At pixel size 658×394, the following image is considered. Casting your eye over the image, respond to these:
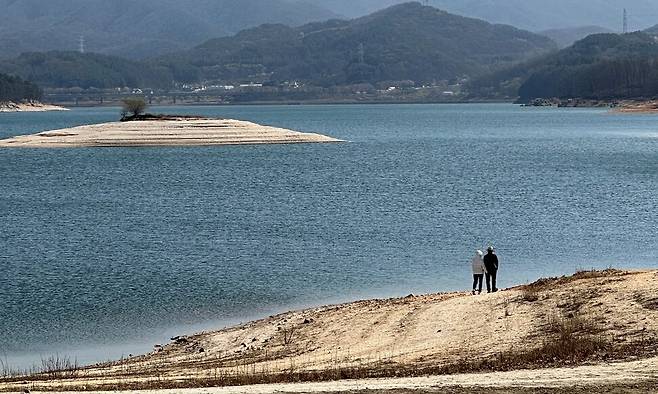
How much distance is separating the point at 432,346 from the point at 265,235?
25283 mm

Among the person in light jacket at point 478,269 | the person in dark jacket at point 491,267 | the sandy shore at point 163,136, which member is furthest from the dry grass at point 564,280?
the sandy shore at point 163,136

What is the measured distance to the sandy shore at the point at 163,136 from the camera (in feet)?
415

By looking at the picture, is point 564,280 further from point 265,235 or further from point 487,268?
point 265,235

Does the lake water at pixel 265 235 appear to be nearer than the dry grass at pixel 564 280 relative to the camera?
No

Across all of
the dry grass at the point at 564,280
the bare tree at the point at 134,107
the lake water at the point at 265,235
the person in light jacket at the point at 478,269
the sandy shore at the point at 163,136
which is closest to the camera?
the dry grass at the point at 564,280

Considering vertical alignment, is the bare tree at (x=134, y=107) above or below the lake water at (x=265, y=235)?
above

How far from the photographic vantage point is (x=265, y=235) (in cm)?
4728

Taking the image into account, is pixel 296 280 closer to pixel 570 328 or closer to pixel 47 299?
pixel 47 299

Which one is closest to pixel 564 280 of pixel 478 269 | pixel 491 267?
pixel 491 267

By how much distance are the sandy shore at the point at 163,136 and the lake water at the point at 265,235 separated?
1037 inches

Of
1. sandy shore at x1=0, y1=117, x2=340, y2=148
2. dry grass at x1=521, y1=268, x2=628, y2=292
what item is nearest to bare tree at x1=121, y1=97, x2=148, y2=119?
sandy shore at x1=0, y1=117, x2=340, y2=148

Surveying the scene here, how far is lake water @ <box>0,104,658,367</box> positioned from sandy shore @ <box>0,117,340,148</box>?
26350 millimetres

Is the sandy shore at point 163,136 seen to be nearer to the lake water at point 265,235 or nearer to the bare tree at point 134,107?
the bare tree at point 134,107

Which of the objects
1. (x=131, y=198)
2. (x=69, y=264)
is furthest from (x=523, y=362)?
(x=131, y=198)
